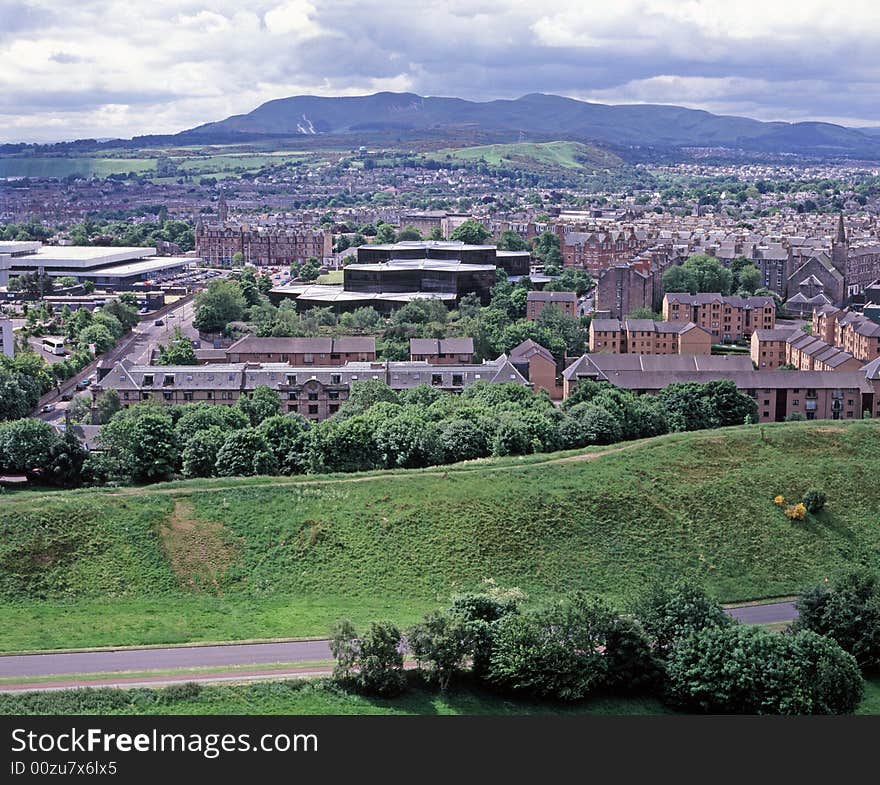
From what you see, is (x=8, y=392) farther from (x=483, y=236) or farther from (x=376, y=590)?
(x=483, y=236)

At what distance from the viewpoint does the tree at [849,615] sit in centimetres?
2814

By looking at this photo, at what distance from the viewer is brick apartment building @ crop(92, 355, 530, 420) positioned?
51469 mm

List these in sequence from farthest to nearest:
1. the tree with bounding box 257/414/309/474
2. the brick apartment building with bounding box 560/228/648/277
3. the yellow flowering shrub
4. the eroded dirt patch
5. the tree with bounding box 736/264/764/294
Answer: the brick apartment building with bounding box 560/228/648/277 → the tree with bounding box 736/264/764/294 → the tree with bounding box 257/414/309/474 → the yellow flowering shrub → the eroded dirt patch

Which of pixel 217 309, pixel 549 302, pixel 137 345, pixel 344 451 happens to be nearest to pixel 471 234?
pixel 549 302

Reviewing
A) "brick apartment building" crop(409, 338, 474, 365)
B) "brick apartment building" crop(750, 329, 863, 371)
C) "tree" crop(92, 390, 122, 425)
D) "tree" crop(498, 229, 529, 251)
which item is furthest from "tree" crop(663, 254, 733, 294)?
"tree" crop(92, 390, 122, 425)

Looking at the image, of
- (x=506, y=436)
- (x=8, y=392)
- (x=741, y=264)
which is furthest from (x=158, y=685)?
(x=741, y=264)

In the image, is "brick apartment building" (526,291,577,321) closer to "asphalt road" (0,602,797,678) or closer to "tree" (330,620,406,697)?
"asphalt road" (0,602,797,678)

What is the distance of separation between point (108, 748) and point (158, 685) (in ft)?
22.2

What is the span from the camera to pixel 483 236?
Result: 4321 inches

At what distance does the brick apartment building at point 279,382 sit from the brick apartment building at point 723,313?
20316mm

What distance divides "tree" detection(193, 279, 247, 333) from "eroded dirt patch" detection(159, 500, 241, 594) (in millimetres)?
41065

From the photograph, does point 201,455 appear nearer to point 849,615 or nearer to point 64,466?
point 64,466

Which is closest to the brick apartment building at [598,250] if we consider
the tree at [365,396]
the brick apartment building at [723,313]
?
the brick apartment building at [723,313]

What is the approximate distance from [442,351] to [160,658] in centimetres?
3495
